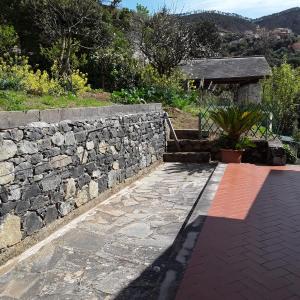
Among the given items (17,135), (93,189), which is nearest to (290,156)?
(93,189)

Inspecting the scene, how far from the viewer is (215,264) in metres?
3.62

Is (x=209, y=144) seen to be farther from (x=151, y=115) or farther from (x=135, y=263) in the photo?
(x=135, y=263)

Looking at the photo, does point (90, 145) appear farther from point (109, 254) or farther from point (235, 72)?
point (235, 72)

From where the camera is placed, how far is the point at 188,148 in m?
9.79

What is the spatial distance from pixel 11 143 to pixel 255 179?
15.6 feet

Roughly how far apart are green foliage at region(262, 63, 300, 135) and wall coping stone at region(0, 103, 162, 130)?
→ 27.6 feet

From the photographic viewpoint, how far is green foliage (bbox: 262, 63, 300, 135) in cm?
1407

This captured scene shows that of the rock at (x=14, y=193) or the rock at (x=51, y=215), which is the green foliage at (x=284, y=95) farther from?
the rock at (x=14, y=193)

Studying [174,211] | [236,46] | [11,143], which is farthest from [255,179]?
[236,46]

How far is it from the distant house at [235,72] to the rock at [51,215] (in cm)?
1655

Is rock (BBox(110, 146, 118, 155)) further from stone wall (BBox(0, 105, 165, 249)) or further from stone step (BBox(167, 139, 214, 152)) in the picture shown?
stone step (BBox(167, 139, 214, 152))

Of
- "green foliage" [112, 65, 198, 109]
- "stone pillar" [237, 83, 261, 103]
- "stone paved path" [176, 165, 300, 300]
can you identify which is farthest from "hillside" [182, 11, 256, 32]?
"stone paved path" [176, 165, 300, 300]

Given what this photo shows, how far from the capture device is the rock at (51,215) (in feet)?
14.9

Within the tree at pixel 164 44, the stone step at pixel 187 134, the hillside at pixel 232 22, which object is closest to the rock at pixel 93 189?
the stone step at pixel 187 134
